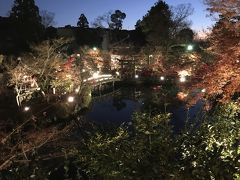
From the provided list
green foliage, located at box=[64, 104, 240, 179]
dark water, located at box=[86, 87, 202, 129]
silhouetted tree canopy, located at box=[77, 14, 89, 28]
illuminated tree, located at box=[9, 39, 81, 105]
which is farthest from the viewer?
silhouetted tree canopy, located at box=[77, 14, 89, 28]

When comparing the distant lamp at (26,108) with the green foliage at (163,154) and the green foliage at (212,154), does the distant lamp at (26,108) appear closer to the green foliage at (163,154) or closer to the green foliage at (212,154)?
the green foliage at (163,154)

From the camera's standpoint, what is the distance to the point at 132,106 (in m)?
28.1

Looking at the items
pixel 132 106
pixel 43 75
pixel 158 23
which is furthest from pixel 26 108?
pixel 158 23

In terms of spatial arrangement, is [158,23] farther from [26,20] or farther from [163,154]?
[163,154]

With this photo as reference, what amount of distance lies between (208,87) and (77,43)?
1406 inches

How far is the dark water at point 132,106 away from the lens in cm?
2339

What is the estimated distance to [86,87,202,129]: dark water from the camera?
23391 mm

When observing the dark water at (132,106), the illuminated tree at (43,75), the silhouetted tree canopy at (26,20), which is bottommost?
the dark water at (132,106)

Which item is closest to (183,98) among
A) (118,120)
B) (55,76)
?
(118,120)

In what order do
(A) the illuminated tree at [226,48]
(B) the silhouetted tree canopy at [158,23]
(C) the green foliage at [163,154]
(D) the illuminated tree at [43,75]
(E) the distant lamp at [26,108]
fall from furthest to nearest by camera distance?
1. (B) the silhouetted tree canopy at [158,23]
2. (D) the illuminated tree at [43,75]
3. (E) the distant lamp at [26,108]
4. (A) the illuminated tree at [226,48]
5. (C) the green foliage at [163,154]

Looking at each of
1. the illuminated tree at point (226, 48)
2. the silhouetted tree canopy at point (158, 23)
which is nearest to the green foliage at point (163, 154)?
the illuminated tree at point (226, 48)

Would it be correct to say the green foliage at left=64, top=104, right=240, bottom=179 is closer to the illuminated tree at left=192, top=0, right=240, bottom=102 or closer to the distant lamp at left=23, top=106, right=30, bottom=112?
the illuminated tree at left=192, top=0, right=240, bottom=102

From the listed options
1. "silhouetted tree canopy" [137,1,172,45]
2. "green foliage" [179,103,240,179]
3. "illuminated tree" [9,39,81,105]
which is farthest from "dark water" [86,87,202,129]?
"green foliage" [179,103,240,179]

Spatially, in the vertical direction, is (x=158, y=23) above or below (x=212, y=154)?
above
